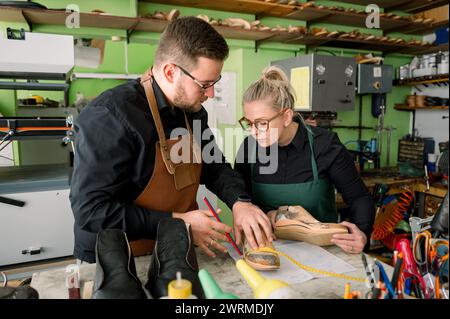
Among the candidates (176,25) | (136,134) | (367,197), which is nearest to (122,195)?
(136,134)

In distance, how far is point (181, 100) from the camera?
1528 mm

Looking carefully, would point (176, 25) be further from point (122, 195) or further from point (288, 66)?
point (288, 66)

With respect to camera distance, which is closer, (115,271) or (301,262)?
(115,271)

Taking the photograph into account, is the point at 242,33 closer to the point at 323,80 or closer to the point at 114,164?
the point at 323,80

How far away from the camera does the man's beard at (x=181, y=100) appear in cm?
150

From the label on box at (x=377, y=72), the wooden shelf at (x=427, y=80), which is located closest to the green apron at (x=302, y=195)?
the label on box at (x=377, y=72)

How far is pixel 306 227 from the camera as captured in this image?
1429 millimetres

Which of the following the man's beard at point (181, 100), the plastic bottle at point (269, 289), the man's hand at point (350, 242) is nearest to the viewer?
the plastic bottle at point (269, 289)

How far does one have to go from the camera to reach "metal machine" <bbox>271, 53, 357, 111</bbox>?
12.1 ft

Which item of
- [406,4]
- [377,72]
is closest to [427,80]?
[377,72]

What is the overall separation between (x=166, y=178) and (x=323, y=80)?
9.06 feet

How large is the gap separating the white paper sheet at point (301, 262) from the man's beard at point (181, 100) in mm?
616

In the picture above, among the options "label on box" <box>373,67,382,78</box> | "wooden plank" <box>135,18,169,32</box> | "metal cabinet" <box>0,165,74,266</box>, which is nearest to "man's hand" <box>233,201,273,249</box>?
"metal cabinet" <box>0,165,74,266</box>

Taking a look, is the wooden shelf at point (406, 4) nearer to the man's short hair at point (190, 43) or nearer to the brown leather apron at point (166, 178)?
the man's short hair at point (190, 43)
